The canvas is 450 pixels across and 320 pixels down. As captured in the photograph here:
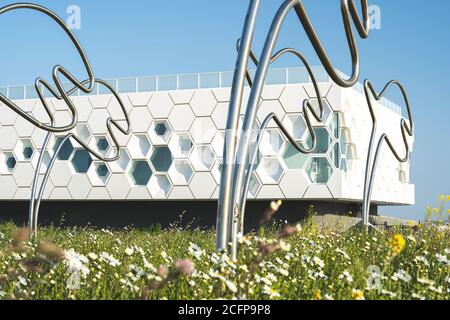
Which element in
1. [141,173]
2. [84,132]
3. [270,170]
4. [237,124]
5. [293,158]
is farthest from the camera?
[84,132]

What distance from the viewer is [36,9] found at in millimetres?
10180

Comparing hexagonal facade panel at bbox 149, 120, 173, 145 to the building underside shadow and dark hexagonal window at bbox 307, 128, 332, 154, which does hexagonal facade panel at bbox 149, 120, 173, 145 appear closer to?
the building underside shadow

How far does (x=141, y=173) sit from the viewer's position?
33656 mm

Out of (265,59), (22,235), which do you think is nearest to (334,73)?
(265,59)

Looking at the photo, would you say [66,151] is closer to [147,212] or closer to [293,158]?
[147,212]

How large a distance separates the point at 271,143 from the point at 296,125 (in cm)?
144

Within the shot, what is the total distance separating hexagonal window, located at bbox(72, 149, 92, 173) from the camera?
34906mm

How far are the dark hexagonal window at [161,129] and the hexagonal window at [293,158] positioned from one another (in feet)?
20.9

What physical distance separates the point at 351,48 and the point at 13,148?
2947 cm

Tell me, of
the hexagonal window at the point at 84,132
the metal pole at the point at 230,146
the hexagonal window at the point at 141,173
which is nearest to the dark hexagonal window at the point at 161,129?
the hexagonal window at the point at 141,173

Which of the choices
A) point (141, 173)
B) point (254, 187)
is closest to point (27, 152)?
point (141, 173)

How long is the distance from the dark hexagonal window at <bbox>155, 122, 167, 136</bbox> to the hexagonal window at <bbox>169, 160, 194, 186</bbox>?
1927 millimetres

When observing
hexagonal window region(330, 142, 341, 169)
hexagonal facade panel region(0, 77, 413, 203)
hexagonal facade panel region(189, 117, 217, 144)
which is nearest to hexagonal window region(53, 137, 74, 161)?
hexagonal facade panel region(0, 77, 413, 203)
